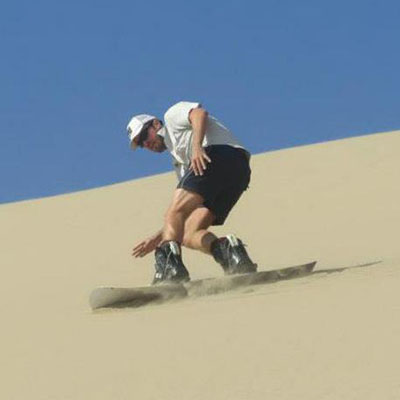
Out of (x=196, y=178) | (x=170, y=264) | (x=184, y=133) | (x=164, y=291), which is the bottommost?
(x=164, y=291)

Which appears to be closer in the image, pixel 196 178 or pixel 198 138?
pixel 198 138

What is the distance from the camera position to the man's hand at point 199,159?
700 cm

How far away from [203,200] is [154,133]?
1.45 ft

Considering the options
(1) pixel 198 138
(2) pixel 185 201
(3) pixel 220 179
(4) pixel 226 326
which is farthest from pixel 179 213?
(4) pixel 226 326

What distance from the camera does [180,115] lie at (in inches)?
287

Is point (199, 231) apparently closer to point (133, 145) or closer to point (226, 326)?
point (133, 145)

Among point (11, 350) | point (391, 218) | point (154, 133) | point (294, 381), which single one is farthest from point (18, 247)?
point (294, 381)

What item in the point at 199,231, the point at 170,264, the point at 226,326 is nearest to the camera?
the point at 226,326

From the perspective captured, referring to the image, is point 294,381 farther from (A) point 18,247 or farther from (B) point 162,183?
(B) point 162,183

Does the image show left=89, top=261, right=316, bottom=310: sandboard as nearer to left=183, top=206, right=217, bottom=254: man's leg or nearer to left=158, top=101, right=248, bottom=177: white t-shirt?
left=183, top=206, right=217, bottom=254: man's leg

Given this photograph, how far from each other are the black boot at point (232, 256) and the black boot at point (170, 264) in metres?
0.32

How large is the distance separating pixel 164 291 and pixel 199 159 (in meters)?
0.69

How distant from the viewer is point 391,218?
1215 cm

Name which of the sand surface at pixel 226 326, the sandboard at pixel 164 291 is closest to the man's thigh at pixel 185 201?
the sandboard at pixel 164 291
